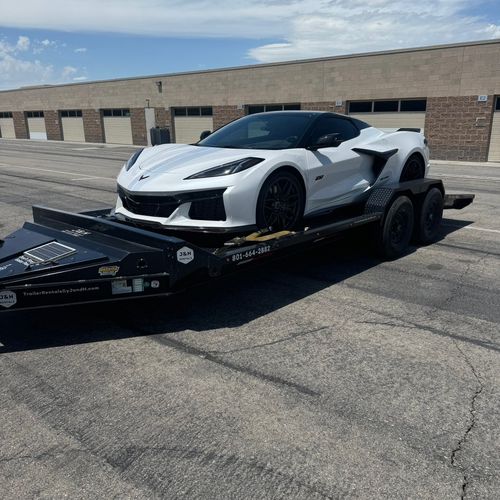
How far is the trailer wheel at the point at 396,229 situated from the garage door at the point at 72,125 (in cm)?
4166

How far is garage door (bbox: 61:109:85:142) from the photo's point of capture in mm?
44019

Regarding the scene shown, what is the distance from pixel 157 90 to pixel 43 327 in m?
34.4

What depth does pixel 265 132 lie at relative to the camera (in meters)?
5.77

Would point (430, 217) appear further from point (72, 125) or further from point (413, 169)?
point (72, 125)

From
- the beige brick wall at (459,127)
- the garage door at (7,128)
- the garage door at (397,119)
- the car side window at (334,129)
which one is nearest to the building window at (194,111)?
the garage door at (397,119)

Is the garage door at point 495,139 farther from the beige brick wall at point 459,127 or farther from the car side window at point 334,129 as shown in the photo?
the car side window at point 334,129

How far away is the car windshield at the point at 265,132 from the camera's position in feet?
18.0

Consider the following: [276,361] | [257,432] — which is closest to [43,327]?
[276,361]

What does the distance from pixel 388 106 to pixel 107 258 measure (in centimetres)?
2389

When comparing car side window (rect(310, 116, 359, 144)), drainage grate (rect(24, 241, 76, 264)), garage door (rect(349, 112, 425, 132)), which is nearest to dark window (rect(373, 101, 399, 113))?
garage door (rect(349, 112, 425, 132))

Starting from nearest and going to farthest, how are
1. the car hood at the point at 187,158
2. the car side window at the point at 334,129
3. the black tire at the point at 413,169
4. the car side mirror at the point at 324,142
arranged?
the car hood at the point at 187,158 < the car side mirror at the point at 324,142 < the car side window at the point at 334,129 < the black tire at the point at 413,169

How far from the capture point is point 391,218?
243 inches

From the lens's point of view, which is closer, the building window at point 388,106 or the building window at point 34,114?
the building window at point 388,106

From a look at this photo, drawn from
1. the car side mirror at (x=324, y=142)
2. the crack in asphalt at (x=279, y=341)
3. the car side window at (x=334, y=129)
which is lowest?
the crack in asphalt at (x=279, y=341)
